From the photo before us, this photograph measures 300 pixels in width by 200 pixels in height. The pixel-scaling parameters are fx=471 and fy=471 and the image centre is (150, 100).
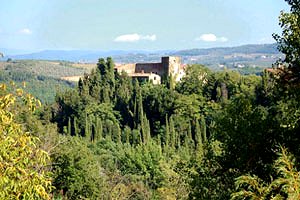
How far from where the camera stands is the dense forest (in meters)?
4.62

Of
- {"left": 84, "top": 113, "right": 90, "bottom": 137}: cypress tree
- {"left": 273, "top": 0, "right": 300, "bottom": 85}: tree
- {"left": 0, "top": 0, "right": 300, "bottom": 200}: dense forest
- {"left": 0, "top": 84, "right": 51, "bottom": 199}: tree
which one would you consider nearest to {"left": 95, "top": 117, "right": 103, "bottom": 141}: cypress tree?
{"left": 0, "top": 0, "right": 300, "bottom": 200}: dense forest

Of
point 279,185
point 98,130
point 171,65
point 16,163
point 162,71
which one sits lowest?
point 98,130

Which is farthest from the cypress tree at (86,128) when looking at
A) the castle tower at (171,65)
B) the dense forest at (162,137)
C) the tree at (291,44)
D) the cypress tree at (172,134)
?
the tree at (291,44)

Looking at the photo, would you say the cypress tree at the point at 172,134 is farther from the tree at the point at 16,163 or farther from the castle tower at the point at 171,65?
the tree at the point at 16,163

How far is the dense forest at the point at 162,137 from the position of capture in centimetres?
462

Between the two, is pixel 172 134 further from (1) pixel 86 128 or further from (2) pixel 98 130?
(1) pixel 86 128

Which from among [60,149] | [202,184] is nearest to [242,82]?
[60,149]

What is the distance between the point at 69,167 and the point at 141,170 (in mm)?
13957

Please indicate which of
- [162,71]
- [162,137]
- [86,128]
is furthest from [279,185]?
[162,71]

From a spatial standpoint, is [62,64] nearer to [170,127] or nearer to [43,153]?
[170,127]

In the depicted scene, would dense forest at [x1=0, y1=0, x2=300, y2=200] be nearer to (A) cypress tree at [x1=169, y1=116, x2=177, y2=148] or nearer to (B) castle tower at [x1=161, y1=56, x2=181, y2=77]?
(A) cypress tree at [x1=169, y1=116, x2=177, y2=148]

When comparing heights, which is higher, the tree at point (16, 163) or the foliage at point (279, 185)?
the tree at point (16, 163)

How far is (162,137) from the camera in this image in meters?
44.3

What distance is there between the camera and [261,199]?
5.22 metres
